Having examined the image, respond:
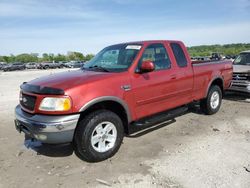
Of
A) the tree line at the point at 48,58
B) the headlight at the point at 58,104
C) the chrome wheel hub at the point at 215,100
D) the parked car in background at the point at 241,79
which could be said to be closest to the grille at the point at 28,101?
the headlight at the point at 58,104

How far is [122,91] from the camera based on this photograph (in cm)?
441

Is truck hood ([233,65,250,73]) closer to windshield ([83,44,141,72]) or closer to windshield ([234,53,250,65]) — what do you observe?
windshield ([234,53,250,65])

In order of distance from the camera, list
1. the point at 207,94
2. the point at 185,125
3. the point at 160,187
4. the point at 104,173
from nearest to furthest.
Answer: the point at 160,187 → the point at 104,173 → the point at 185,125 → the point at 207,94

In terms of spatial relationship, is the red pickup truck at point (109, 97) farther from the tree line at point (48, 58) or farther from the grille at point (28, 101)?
the tree line at point (48, 58)

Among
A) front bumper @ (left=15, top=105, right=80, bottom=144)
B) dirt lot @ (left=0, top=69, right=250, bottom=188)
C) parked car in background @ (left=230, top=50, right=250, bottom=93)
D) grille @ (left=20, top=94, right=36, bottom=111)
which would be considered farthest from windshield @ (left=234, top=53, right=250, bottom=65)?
grille @ (left=20, top=94, right=36, bottom=111)

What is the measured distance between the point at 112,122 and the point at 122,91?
1.82 feet

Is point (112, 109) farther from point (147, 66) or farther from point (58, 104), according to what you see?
point (58, 104)

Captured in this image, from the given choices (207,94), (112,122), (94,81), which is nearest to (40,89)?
(94,81)

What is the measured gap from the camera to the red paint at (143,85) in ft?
13.0

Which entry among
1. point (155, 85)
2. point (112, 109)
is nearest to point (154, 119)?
point (155, 85)

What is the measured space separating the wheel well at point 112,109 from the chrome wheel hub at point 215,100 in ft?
10.7

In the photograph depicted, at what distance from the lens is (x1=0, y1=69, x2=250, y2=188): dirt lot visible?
3645 mm

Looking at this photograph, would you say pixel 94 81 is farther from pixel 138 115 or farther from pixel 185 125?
pixel 185 125

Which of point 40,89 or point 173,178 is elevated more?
point 40,89
